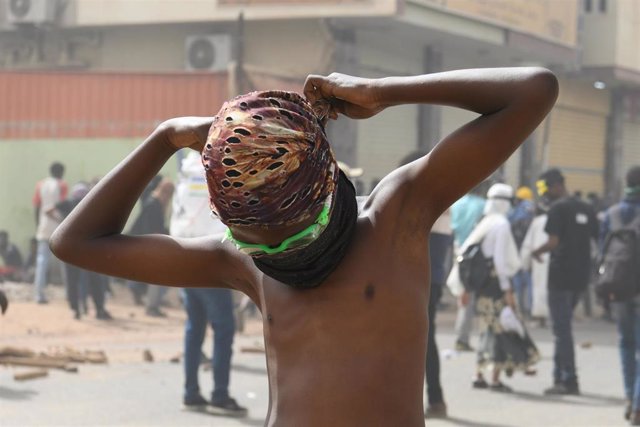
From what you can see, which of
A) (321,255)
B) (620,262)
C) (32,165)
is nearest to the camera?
(321,255)

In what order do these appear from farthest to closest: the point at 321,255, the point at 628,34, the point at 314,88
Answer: the point at 628,34 < the point at 314,88 < the point at 321,255

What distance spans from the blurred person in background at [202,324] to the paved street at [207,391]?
15 cm

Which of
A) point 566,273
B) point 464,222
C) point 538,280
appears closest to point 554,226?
point 566,273

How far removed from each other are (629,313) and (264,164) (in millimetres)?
6583

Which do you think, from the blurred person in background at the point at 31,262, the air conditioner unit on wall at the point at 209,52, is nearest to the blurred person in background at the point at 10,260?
the blurred person in background at the point at 31,262

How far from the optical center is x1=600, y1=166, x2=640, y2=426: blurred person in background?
8.42 metres

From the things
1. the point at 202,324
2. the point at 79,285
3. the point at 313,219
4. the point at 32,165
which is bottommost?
the point at 79,285

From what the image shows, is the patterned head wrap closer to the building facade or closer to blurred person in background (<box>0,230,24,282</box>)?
the building facade

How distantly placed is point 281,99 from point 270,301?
21.4 inches

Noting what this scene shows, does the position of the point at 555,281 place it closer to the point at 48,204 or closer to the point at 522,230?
the point at 522,230

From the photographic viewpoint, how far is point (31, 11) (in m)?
23.6

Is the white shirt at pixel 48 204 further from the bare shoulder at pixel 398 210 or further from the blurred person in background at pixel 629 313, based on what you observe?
the bare shoulder at pixel 398 210

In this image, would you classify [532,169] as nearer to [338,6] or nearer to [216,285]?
[338,6]

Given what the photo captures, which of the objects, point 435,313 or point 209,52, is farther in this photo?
point 209,52
